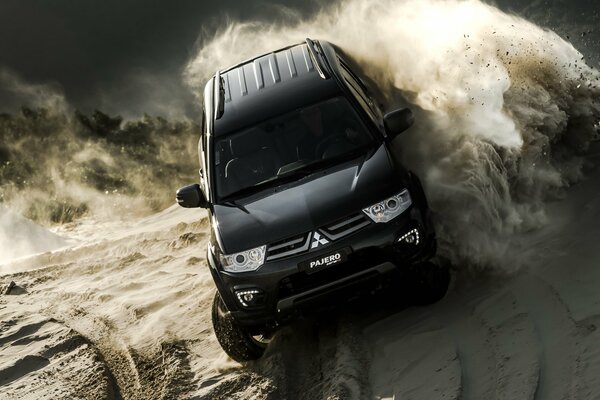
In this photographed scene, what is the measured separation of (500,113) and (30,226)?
24.8 ft

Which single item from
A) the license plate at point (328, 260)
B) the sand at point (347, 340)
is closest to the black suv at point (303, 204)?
the license plate at point (328, 260)

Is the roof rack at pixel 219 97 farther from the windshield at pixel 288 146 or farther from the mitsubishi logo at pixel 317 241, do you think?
the mitsubishi logo at pixel 317 241

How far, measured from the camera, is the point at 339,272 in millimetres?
6289

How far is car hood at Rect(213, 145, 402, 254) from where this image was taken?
250 inches

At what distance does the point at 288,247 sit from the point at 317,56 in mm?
2273

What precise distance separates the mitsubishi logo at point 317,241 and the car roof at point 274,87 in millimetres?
→ 1476

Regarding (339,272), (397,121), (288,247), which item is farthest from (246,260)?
(397,121)

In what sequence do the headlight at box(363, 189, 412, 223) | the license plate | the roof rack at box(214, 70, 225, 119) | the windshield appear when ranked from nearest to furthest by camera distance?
the license plate, the headlight at box(363, 189, 412, 223), the windshield, the roof rack at box(214, 70, 225, 119)

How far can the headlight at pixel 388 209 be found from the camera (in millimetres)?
6336

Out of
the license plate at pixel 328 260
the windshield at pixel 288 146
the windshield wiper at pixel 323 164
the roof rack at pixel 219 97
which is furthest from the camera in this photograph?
the roof rack at pixel 219 97

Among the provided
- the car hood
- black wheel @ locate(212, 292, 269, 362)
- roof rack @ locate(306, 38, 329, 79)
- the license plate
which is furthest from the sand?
roof rack @ locate(306, 38, 329, 79)

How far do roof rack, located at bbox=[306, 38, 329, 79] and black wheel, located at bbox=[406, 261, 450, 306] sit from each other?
6.24ft

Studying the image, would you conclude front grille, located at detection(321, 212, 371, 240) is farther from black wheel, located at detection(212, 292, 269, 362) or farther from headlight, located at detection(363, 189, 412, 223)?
black wheel, located at detection(212, 292, 269, 362)

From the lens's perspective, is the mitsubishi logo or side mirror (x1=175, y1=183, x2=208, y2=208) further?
side mirror (x1=175, y1=183, x2=208, y2=208)
